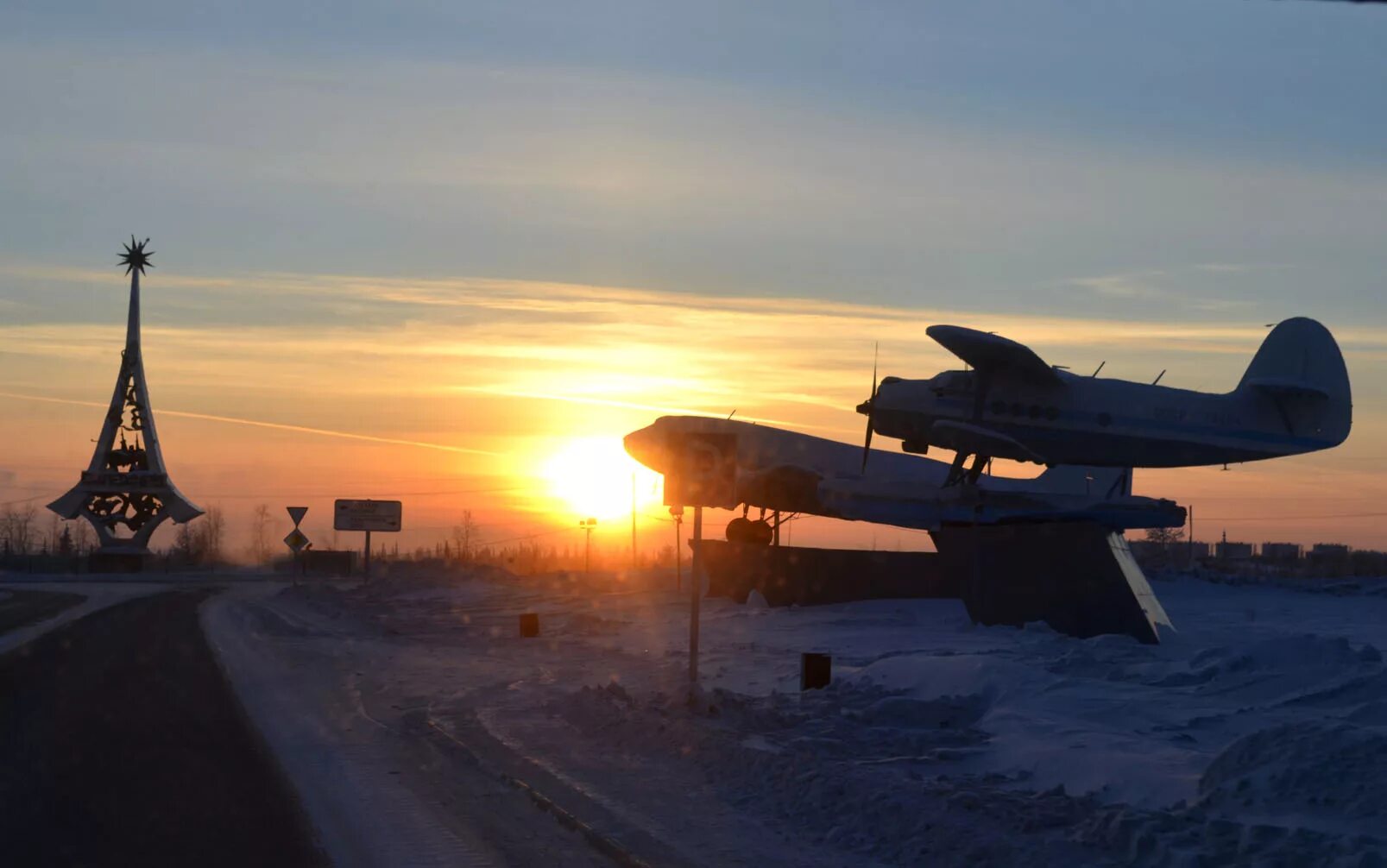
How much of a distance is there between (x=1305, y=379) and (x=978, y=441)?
9138mm

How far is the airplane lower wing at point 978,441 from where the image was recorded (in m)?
32.8

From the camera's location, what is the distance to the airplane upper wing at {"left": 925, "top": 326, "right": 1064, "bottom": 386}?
1216 inches

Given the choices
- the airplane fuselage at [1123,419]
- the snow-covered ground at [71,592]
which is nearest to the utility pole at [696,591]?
the snow-covered ground at [71,592]

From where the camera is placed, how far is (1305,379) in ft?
112

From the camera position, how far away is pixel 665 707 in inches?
599

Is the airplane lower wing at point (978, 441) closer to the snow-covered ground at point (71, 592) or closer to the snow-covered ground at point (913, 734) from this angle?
the snow-covered ground at point (913, 734)

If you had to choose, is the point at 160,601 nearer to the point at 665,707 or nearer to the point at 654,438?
the point at 654,438

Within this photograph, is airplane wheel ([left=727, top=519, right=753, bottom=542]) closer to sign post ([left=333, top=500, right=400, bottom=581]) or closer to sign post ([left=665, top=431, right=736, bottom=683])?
sign post ([left=665, top=431, right=736, bottom=683])

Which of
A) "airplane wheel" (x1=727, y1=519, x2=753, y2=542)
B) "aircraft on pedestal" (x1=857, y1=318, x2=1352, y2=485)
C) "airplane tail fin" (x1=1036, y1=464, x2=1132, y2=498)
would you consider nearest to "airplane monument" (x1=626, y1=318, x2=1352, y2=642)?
"aircraft on pedestal" (x1=857, y1=318, x2=1352, y2=485)

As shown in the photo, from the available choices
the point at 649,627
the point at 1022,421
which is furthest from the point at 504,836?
the point at 1022,421

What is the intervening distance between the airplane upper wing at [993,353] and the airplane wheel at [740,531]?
11.4 meters

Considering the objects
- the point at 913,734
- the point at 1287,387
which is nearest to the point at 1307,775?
the point at 913,734

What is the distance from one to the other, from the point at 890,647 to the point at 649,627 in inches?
378

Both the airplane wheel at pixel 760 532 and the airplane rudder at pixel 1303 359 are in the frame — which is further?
the airplane wheel at pixel 760 532
